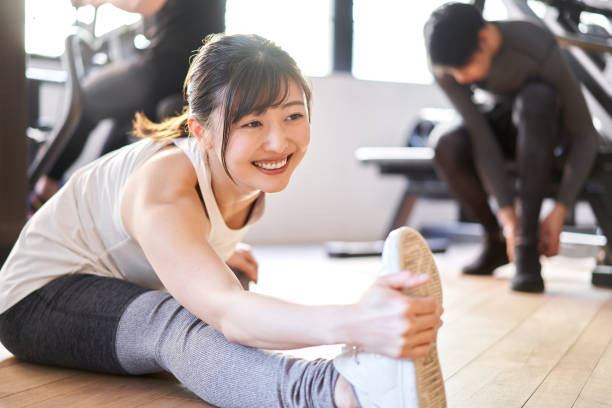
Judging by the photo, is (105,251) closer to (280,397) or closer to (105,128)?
(280,397)

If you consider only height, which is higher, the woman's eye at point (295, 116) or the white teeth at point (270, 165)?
the woman's eye at point (295, 116)

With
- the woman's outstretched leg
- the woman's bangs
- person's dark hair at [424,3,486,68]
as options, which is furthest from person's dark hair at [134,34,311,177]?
person's dark hair at [424,3,486,68]

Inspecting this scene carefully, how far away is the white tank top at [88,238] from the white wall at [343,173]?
2.23m

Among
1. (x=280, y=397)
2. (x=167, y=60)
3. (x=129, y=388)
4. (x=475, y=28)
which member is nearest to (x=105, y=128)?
(x=167, y=60)

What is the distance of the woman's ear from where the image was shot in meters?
0.93

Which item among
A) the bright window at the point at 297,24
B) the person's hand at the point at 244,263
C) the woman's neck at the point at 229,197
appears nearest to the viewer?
the woman's neck at the point at 229,197

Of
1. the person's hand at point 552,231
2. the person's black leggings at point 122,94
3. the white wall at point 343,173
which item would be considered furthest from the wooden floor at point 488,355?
the white wall at point 343,173

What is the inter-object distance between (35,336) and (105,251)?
0.17 metres

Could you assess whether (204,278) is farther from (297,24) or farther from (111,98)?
(297,24)

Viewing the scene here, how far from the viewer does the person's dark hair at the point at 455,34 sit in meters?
1.82

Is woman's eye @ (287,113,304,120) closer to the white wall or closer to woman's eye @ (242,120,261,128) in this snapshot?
woman's eye @ (242,120,261,128)

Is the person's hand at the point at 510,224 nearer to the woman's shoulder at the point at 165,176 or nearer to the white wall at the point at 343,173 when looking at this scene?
the woman's shoulder at the point at 165,176

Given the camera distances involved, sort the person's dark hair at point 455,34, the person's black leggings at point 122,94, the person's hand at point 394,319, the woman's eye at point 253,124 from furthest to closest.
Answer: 1. the person's dark hair at point 455,34
2. the person's black leggings at point 122,94
3. the woman's eye at point 253,124
4. the person's hand at point 394,319

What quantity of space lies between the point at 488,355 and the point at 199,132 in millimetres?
671
